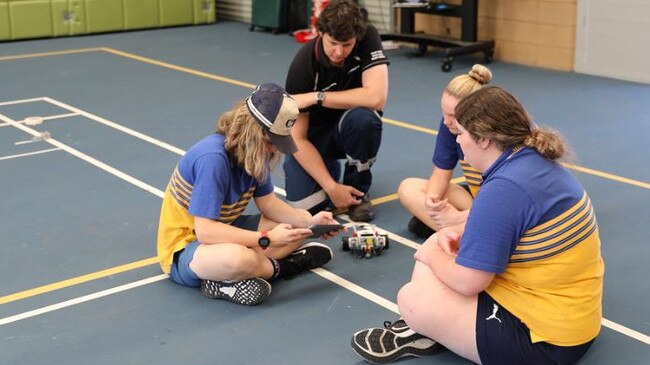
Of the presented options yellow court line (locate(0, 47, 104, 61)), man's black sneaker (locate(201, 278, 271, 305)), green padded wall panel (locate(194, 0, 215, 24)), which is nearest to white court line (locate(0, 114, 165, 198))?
man's black sneaker (locate(201, 278, 271, 305))

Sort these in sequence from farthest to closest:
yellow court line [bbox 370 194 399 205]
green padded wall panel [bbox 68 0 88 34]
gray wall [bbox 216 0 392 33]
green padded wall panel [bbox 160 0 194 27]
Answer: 1. green padded wall panel [bbox 160 0 194 27]
2. green padded wall panel [bbox 68 0 88 34]
3. gray wall [bbox 216 0 392 33]
4. yellow court line [bbox 370 194 399 205]

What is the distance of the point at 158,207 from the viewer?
191 inches

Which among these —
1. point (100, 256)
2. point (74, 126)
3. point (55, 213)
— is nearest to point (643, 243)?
point (100, 256)

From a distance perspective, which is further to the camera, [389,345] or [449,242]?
[389,345]

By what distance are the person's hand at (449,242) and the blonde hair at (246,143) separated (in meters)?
0.84

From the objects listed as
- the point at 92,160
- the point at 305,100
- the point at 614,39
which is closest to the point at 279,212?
the point at 305,100

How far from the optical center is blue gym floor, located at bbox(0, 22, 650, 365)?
3.32 m

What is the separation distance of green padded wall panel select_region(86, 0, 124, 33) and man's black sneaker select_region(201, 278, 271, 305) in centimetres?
883

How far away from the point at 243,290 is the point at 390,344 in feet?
2.41

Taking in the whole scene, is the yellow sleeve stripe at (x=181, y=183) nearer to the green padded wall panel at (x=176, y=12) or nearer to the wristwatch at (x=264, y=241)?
the wristwatch at (x=264, y=241)

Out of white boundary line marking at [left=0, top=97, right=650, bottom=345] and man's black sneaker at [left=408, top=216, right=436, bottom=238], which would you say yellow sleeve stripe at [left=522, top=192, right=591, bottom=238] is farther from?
man's black sneaker at [left=408, top=216, right=436, bottom=238]

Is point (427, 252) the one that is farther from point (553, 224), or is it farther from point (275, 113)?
point (275, 113)

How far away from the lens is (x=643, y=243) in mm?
4160

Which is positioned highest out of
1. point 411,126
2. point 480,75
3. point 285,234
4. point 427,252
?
point 480,75
